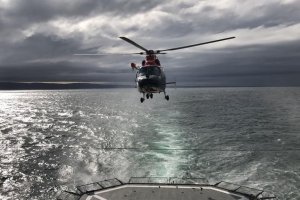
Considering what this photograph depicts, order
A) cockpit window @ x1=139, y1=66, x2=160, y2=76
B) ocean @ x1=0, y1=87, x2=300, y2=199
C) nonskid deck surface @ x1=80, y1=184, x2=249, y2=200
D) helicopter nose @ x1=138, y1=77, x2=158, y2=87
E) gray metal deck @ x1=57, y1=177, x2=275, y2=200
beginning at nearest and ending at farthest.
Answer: helicopter nose @ x1=138, y1=77, x2=158, y2=87 → nonskid deck surface @ x1=80, y1=184, x2=249, y2=200 → gray metal deck @ x1=57, y1=177, x2=275, y2=200 → cockpit window @ x1=139, y1=66, x2=160, y2=76 → ocean @ x1=0, y1=87, x2=300, y2=199

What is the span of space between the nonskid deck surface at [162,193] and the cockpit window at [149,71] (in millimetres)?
15803

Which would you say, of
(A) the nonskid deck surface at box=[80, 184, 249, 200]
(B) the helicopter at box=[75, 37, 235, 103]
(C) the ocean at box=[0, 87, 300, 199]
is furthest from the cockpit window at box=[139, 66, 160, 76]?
(C) the ocean at box=[0, 87, 300, 199]

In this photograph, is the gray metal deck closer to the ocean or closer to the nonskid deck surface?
the nonskid deck surface

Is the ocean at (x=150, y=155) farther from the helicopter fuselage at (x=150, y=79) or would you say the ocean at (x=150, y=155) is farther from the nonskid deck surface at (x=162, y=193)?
the helicopter fuselage at (x=150, y=79)

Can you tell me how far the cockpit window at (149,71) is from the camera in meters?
39.5

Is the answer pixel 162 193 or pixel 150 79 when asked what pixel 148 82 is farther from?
pixel 162 193

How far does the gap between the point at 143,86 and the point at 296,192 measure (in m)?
31.6

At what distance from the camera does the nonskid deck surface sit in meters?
39.0

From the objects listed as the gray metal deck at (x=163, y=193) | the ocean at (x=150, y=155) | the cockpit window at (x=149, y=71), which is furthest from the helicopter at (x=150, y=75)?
the ocean at (x=150, y=155)

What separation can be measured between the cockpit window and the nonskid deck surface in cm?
1580

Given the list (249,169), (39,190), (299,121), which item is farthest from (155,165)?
(299,121)

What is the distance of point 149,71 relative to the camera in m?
39.6

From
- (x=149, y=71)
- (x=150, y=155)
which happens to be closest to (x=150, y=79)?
(x=149, y=71)

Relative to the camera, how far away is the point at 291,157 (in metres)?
68.4
